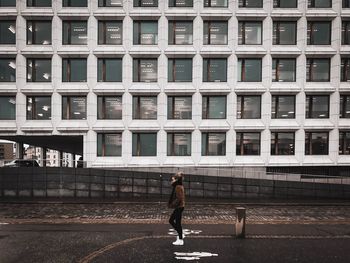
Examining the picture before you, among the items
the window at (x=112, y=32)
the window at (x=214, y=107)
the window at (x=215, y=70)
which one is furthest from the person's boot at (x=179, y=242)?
the window at (x=112, y=32)

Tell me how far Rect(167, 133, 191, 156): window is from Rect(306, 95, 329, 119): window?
9.86 meters

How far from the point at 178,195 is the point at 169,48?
1422 cm

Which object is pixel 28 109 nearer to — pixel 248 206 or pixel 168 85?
pixel 168 85

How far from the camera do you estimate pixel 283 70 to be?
19.8m

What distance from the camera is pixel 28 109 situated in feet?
63.0

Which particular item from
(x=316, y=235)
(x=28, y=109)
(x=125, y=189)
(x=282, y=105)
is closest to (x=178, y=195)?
(x=316, y=235)

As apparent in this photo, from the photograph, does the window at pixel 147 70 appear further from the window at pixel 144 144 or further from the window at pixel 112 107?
the window at pixel 144 144

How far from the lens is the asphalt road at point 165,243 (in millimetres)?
6957

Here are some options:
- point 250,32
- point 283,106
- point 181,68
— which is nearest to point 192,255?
point 181,68

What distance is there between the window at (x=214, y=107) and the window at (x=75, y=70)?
31.7 feet

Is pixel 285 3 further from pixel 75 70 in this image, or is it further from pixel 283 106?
pixel 75 70

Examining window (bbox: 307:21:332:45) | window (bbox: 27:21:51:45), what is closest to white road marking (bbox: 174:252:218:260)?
window (bbox: 27:21:51:45)

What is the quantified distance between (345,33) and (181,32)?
1328 cm

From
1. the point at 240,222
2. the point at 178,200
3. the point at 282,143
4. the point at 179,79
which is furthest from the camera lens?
the point at 282,143
